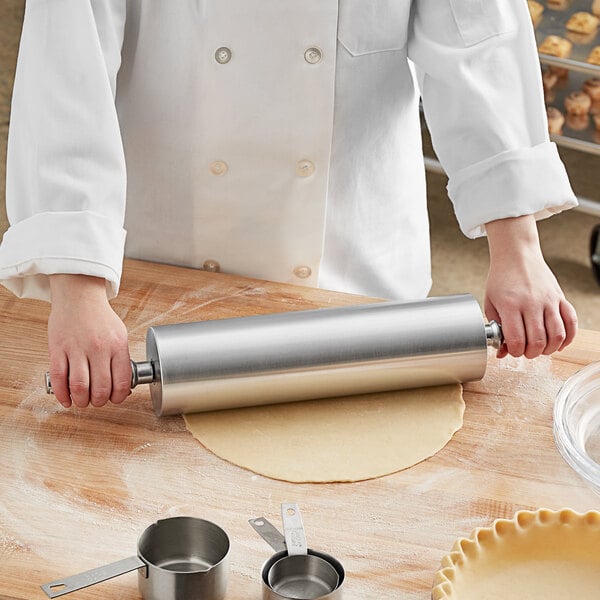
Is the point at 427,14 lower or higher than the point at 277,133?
higher

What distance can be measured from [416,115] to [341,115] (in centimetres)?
16

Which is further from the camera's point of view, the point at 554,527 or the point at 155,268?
the point at 155,268

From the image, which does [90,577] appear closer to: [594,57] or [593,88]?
[594,57]

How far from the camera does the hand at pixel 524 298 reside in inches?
42.6

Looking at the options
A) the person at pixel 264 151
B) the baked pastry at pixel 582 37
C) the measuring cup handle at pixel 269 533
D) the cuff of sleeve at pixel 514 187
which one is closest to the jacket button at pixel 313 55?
the person at pixel 264 151

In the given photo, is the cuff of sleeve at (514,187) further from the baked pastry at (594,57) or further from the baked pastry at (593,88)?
the baked pastry at (593,88)

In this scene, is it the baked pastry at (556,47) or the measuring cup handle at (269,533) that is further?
the baked pastry at (556,47)

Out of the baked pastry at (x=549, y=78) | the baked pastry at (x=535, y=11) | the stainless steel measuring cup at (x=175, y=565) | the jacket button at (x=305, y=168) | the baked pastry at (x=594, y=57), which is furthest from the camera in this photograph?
the baked pastry at (x=549, y=78)

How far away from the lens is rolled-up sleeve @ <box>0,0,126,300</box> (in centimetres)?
102

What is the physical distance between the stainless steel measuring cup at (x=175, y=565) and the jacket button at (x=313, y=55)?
610mm

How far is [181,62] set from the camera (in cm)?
117

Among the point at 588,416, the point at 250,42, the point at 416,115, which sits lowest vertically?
the point at 588,416

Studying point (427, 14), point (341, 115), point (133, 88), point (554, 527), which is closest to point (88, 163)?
point (133, 88)

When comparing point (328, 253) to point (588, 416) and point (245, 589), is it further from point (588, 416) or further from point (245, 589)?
point (245, 589)
